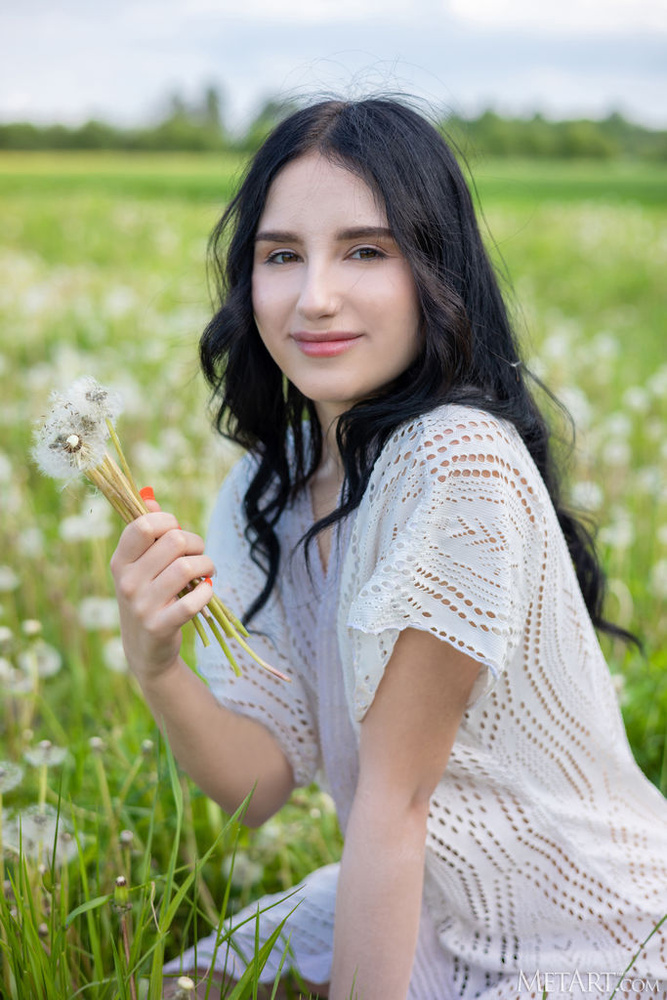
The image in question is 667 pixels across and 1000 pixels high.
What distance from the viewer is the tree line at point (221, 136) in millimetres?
23031

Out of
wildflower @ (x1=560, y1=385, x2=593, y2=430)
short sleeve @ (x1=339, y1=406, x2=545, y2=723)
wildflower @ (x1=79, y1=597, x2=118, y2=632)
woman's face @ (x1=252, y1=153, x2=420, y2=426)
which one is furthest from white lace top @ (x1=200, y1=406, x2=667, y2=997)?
wildflower @ (x1=560, y1=385, x2=593, y2=430)

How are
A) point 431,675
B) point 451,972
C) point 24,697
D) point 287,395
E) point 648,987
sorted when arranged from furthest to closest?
point 24,697 → point 287,395 → point 451,972 → point 648,987 → point 431,675

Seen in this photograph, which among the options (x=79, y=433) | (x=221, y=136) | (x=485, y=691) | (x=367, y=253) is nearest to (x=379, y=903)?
(x=485, y=691)

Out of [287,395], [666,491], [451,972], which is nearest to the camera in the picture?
[451,972]

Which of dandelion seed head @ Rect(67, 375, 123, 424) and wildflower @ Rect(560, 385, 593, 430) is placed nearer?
dandelion seed head @ Rect(67, 375, 123, 424)

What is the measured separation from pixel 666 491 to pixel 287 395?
1.70m

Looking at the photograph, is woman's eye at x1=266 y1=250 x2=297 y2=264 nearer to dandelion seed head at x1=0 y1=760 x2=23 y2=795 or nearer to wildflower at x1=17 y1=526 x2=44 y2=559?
dandelion seed head at x1=0 y1=760 x2=23 y2=795

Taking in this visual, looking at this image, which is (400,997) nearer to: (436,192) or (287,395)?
(287,395)

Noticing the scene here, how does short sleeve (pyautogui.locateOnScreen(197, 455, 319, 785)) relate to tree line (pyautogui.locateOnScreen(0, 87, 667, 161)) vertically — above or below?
below

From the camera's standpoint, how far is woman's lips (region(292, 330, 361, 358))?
1.32 m

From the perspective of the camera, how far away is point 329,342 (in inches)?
52.3

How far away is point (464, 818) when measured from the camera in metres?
1.40

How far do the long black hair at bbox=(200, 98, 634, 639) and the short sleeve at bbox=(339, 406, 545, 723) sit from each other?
9cm

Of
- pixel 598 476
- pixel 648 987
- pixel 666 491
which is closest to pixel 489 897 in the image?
pixel 648 987
